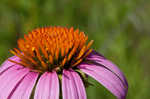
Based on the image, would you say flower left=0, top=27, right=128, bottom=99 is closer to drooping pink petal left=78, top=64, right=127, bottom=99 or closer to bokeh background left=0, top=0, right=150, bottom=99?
drooping pink petal left=78, top=64, right=127, bottom=99

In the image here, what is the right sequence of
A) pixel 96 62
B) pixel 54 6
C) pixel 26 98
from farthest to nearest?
pixel 54 6 < pixel 96 62 < pixel 26 98

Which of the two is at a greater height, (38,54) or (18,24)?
(38,54)

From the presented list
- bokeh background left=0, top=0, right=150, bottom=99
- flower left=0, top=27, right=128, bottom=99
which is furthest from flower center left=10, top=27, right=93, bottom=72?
bokeh background left=0, top=0, right=150, bottom=99

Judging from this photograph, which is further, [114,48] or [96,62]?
[114,48]

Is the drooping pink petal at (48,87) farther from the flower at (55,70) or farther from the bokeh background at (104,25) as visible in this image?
the bokeh background at (104,25)

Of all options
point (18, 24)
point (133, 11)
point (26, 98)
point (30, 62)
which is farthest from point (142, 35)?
point (26, 98)

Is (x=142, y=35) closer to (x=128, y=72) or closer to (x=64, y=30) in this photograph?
(x=128, y=72)
